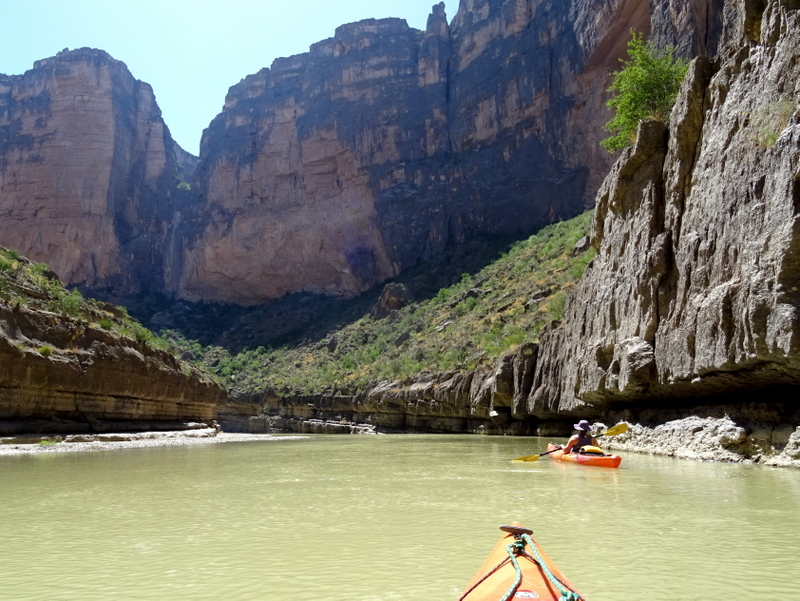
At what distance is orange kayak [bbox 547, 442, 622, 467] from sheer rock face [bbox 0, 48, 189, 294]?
80844 millimetres

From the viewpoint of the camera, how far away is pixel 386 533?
695 cm

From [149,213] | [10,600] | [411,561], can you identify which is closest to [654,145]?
[411,561]

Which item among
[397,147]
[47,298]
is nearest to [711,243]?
[47,298]

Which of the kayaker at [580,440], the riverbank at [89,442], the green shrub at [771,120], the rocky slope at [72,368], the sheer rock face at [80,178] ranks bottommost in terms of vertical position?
the riverbank at [89,442]

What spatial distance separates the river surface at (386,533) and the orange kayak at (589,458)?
17.0 inches

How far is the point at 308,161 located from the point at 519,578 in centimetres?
8457

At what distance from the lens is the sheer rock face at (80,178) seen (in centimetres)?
8369

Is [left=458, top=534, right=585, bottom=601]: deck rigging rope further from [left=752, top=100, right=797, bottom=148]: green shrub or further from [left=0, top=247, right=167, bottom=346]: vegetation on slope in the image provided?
[left=0, top=247, right=167, bottom=346]: vegetation on slope

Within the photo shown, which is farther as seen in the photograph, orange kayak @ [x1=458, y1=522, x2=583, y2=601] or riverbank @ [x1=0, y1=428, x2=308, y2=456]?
riverbank @ [x1=0, y1=428, x2=308, y2=456]

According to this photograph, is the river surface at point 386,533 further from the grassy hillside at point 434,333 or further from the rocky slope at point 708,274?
the grassy hillside at point 434,333

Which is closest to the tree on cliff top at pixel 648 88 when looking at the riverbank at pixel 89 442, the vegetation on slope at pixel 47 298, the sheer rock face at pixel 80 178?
the riverbank at pixel 89 442

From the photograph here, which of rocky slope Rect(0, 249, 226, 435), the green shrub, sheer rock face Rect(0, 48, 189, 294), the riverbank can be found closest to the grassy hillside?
the riverbank

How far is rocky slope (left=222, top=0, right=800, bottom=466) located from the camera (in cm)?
1138

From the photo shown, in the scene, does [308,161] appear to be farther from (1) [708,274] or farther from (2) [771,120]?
(2) [771,120]
